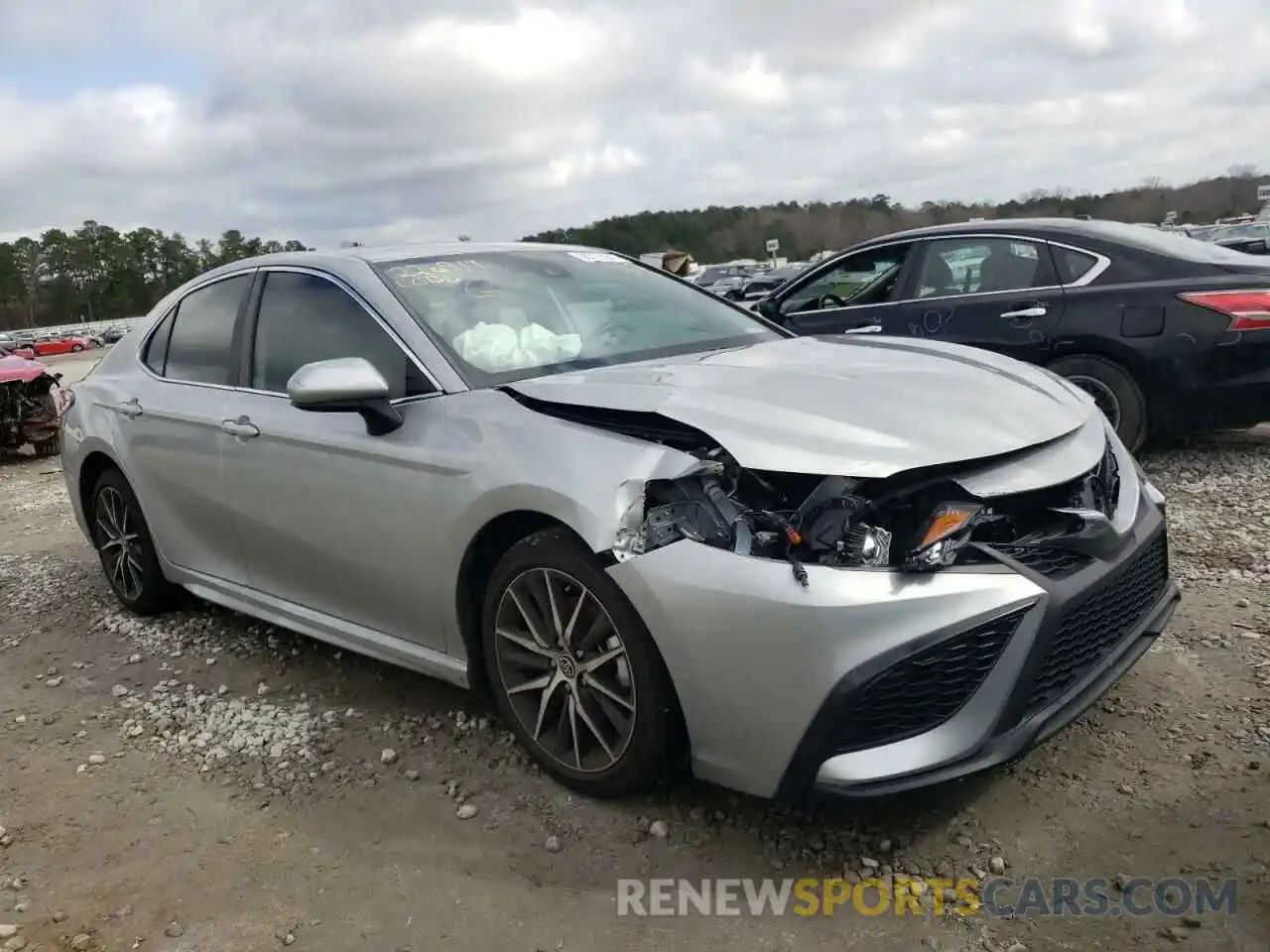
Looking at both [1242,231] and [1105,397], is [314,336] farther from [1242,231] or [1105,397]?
[1242,231]

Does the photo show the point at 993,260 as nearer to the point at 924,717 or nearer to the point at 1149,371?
the point at 1149,371

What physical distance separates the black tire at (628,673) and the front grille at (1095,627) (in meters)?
0.89

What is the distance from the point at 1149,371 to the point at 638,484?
14.0ft

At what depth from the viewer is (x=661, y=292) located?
4090 mm

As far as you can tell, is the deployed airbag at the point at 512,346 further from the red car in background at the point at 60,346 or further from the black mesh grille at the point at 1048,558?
the red car in background at the point at 60,346

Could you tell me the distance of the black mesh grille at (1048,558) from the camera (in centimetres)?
243

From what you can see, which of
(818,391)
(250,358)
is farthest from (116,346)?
(818,391)

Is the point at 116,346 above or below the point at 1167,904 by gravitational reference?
above

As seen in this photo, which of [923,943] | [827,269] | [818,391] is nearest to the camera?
[923,943]

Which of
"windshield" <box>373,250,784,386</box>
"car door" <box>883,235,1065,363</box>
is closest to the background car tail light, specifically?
"car door" <box>883,235,1065,363</box>

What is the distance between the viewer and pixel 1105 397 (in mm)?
5852

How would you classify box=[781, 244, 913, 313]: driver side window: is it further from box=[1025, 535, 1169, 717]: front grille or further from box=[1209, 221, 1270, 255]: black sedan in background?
box=[1209, 221, 1270, 255]: black sedan in background

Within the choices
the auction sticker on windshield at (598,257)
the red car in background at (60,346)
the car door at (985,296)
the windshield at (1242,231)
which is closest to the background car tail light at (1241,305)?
the car door at (985,296)

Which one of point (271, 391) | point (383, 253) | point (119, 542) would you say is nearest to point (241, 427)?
point (271, 391)
